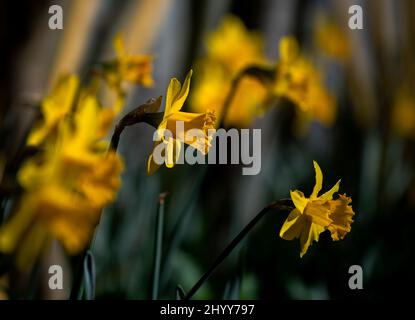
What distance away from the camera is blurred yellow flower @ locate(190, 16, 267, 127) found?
4.97 ft

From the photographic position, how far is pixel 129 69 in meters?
1.16

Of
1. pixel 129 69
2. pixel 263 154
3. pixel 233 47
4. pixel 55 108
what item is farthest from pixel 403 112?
pixel 55 108

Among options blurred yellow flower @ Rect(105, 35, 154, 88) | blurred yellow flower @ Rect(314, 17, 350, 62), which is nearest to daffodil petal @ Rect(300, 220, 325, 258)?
blurred yellow flower @ Rect(105, 35, 154, 88)

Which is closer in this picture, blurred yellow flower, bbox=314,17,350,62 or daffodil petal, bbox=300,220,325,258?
daffodil petal, bbox=300,220,325,258

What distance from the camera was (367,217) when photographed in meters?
1.62

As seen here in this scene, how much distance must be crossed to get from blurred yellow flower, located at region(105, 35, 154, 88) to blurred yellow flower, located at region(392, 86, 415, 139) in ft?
3.04

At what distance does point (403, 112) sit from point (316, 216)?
1025 millimetres

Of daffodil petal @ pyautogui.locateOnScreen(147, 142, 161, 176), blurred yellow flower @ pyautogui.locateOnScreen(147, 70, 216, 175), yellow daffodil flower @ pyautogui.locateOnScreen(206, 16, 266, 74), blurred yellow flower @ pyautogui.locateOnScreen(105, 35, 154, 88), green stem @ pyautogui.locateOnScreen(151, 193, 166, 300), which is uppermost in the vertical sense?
yellow daffodil flower @ pyautogui.locateOnScreen(206, 16, 266, 74)

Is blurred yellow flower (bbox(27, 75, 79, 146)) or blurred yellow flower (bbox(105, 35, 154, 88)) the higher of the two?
blurred yellow flower (bbox(105, 35, 154, 88))

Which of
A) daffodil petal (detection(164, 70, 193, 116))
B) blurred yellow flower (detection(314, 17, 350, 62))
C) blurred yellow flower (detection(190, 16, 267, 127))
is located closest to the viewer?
daffodil petal (detection(164, 70, 193, 116))

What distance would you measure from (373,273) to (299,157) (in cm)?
48

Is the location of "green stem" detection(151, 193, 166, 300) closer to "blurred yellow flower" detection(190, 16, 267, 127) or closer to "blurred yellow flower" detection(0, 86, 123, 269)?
"blurred yellow flower" detection(0, 86, 123, 269)

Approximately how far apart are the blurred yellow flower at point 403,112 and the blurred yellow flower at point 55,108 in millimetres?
1046

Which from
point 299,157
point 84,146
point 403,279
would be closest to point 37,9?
point 84,146
